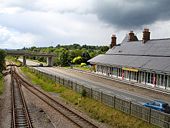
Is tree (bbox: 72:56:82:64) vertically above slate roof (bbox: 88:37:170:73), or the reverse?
slate roof (bbox: 88:37:170:73)

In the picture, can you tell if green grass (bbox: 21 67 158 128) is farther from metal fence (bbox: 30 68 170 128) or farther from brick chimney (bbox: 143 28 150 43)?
brick chimney (bbox: 143 28 150 43)

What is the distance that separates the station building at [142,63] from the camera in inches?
1681

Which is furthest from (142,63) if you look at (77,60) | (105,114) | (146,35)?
(77,60)

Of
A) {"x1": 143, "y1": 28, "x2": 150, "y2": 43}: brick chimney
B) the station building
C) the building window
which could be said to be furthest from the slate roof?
the building window

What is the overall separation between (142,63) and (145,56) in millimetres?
4560

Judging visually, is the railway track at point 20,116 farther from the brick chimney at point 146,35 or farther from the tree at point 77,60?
the tree at point 77,60

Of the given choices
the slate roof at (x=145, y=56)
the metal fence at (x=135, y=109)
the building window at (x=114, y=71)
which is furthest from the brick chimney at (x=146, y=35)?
the metal fence at (x=135, y=109)

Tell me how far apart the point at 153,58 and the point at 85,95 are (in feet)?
75.4

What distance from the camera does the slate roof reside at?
45031mm

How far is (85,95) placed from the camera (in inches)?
1203

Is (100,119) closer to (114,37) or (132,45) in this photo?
(132,45)

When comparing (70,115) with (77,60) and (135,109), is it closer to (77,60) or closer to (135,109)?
(135,109)

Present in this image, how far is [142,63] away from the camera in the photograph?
4906 centimetres

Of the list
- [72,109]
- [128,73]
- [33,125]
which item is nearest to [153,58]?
[128,73]
